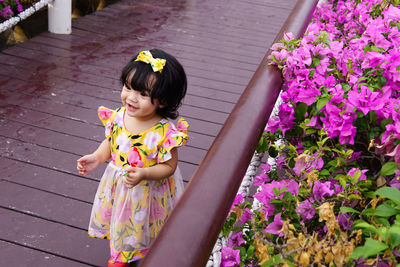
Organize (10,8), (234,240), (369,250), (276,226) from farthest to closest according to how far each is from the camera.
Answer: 1. (10,8)
2. (234,240)
3. (276,226)
4. (369,250)

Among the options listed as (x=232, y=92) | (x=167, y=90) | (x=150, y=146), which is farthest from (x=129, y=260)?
(x=232, y=92)

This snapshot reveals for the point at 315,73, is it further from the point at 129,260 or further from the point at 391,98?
the point at 129,260

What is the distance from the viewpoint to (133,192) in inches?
82.3

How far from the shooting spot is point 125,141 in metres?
2.08

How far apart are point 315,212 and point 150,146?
0.84 metres

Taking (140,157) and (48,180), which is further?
(48,180)

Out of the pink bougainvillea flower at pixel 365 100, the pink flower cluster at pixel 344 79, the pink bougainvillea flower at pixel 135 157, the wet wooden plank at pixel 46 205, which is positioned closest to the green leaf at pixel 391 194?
the pink flower cluster at pixel 344 79

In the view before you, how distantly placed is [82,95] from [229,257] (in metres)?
2.47

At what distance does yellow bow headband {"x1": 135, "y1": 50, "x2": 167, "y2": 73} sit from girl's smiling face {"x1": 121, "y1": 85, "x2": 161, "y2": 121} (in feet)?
0.33

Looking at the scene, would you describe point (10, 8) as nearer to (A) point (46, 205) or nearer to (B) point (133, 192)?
(A) point (46, 205)

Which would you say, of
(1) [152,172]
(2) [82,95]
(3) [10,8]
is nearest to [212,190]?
(1) [152,172]

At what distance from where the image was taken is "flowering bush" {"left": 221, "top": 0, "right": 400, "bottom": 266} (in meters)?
1.12

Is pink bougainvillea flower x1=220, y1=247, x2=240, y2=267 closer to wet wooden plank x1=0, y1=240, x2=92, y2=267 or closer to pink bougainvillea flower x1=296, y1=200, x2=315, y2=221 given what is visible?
pink bougainvillea flower x1=296, y1=200, x2=315, y2=221

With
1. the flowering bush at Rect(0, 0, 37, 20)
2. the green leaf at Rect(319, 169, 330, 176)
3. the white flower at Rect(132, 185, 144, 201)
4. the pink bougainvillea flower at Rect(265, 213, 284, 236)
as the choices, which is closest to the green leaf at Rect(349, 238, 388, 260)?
the pink bougainvillea flower at Rect(265, 213, 284, 236)
